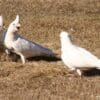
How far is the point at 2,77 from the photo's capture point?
31.2 feet

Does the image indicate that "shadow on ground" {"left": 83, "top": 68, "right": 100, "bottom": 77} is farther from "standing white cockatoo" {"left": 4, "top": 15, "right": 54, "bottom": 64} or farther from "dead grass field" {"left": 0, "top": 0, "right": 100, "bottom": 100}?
"standing white cockatoo" {"left": 4, "top": 15, "right": 54, "bottom": 64}

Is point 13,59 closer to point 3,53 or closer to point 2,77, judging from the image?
point 3,53

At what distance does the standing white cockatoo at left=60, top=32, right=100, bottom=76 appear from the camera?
914 cm

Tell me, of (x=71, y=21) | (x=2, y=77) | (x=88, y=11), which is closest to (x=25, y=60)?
(x=2, y=77)

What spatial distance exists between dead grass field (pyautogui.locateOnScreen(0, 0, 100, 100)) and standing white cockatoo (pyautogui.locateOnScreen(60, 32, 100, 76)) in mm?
254

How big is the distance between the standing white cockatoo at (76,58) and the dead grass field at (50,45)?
0.83 feet

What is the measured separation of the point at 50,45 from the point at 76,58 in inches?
106

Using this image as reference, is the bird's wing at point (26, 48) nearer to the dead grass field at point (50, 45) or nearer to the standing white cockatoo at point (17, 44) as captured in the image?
the standing white cockatoo at point (17, 44)

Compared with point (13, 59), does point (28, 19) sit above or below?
above

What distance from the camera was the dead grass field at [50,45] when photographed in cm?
877

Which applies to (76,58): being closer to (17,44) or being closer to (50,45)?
(17,44)

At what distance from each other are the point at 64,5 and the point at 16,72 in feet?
19.7

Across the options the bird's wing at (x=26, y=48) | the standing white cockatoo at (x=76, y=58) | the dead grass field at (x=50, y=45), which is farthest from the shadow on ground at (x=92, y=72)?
the bird's wing at (x=26, y=48)

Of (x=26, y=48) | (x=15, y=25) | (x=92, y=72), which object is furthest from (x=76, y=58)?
(x=15, y=25)
